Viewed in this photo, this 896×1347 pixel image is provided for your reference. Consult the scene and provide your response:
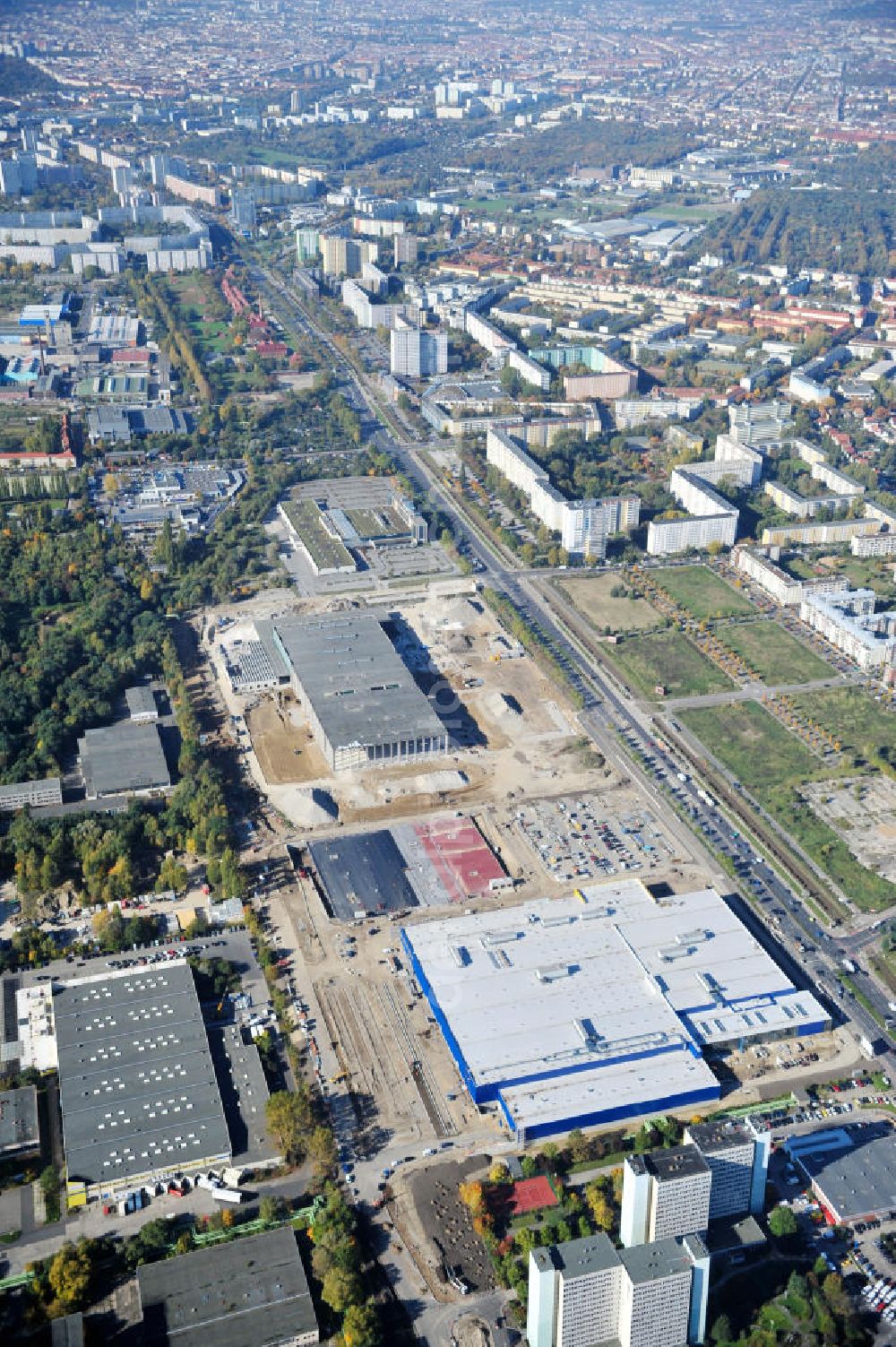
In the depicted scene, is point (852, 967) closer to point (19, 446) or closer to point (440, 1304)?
point (440, 1304)

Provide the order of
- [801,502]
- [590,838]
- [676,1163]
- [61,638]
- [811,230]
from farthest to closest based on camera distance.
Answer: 1. [811,230]
2. [801,502]
3. [61,638]
4. [590,838]
5. [676,1163]

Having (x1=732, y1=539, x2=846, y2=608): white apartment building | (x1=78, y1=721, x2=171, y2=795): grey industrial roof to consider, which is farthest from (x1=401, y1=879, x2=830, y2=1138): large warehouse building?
(x1=732, y1=539, x2=846, y2=608): white apartment building

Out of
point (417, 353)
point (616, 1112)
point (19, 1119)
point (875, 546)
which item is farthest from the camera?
point (417, 353)

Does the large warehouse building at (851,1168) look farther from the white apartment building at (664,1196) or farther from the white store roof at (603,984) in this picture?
the white apartment building at (664,1196)

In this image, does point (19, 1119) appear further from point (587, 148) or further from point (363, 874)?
point (587, 148)

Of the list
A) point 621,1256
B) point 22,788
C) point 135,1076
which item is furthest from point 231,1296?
point 22,788

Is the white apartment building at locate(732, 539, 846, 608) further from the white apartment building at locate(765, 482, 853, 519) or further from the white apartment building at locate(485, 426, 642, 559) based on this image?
the white apartment building at locate(485, 426, 642, 559)

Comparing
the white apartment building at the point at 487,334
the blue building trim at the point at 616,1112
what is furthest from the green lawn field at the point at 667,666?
the white apartment building at the point at 487,334

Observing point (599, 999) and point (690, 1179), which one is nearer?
point (690, 1179)
